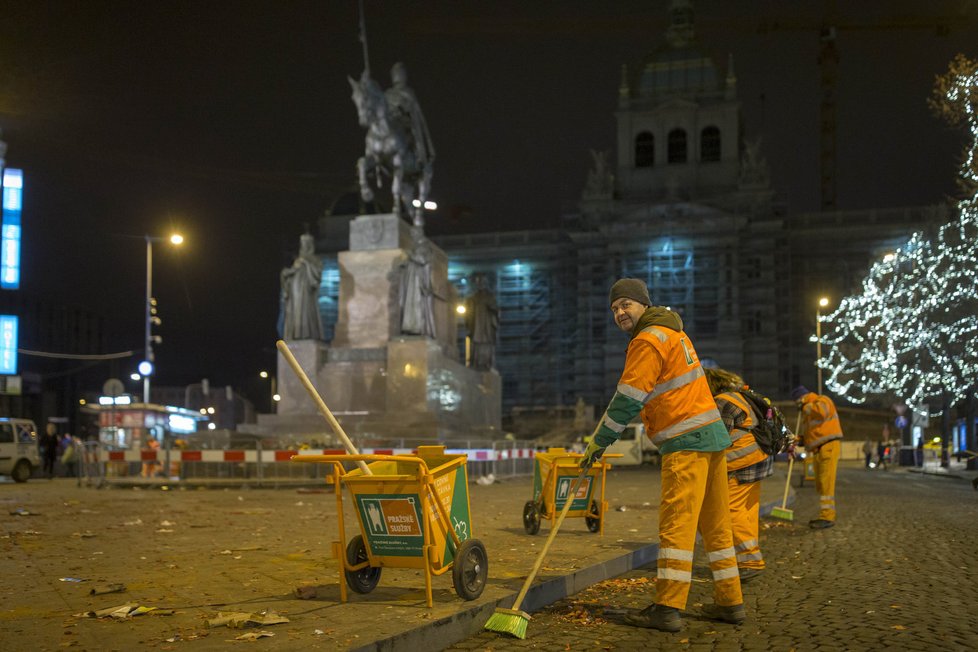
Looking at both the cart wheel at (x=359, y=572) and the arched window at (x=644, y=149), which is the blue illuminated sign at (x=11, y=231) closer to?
the cart wheel at (x=359, y=572)

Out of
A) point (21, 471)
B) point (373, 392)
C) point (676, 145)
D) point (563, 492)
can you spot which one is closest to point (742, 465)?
point (563, 492)

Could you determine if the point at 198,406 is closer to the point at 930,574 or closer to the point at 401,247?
the point at 401,247

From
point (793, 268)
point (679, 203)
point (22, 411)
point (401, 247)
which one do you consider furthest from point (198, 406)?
point (401, 247)

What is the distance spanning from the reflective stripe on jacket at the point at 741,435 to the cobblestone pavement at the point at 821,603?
0.97 metres

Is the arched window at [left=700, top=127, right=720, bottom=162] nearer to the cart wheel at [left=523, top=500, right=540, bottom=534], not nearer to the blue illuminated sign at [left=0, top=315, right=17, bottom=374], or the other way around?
the blue illuminated sign at [left=0, top=315, right=17, bottom=374]

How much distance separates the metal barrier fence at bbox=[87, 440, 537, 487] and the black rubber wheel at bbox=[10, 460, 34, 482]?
135 inches

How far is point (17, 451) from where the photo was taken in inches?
1017

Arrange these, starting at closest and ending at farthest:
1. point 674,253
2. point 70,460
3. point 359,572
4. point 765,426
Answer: point 359,572, point 765,426, point 70,460, point 674,253

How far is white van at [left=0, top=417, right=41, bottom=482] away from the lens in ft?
84.1

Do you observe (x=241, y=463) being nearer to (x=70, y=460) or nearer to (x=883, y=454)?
(x=70, y=460)

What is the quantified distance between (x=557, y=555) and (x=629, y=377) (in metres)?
3.07

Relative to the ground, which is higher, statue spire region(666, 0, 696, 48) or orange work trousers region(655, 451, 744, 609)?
statue spire region(666, 0, 696, 48)

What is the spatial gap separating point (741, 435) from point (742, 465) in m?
0.23

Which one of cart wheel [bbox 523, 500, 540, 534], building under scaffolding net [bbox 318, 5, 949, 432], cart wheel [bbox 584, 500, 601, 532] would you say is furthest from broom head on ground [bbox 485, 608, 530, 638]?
building under scaffolding net [bbox 318, 5, 949, 432]
